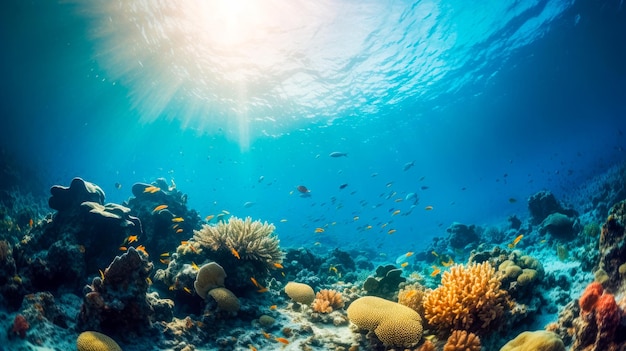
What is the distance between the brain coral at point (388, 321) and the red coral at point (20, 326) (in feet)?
15.2

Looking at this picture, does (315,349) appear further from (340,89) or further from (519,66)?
(519,66)

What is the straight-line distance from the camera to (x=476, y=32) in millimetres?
24219

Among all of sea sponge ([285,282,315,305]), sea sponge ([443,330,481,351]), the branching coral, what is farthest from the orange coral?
sea sponge ([443,330,481,351])

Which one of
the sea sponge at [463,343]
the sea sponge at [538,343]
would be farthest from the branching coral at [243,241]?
the sea sponge at [538,343]

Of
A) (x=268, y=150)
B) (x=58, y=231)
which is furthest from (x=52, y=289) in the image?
(x=268, y=150)

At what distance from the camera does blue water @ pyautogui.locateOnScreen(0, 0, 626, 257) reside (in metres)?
20.3

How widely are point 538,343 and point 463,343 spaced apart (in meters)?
A: 1.06

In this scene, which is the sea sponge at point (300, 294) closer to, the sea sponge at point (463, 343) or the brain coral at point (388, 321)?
the brain coral at point (388, 321)

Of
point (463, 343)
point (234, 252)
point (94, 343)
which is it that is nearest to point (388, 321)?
point (463, 343)

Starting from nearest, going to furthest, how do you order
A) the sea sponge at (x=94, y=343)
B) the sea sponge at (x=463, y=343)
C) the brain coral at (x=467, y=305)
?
the sea sponge at (x=94, y=343), the sea sponge at (x=463, y=343), the brain coral at (x=467, y=305)

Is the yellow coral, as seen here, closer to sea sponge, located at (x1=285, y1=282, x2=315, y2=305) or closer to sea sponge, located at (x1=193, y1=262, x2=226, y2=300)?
sea sponge, located at (x1=285, y1=282, x2=315, y2=305)

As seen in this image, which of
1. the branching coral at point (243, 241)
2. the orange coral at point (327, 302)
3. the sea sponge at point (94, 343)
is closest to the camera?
the sea sponge at point (94, 343)

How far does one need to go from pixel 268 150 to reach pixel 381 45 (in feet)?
108

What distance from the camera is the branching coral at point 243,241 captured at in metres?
6.88
